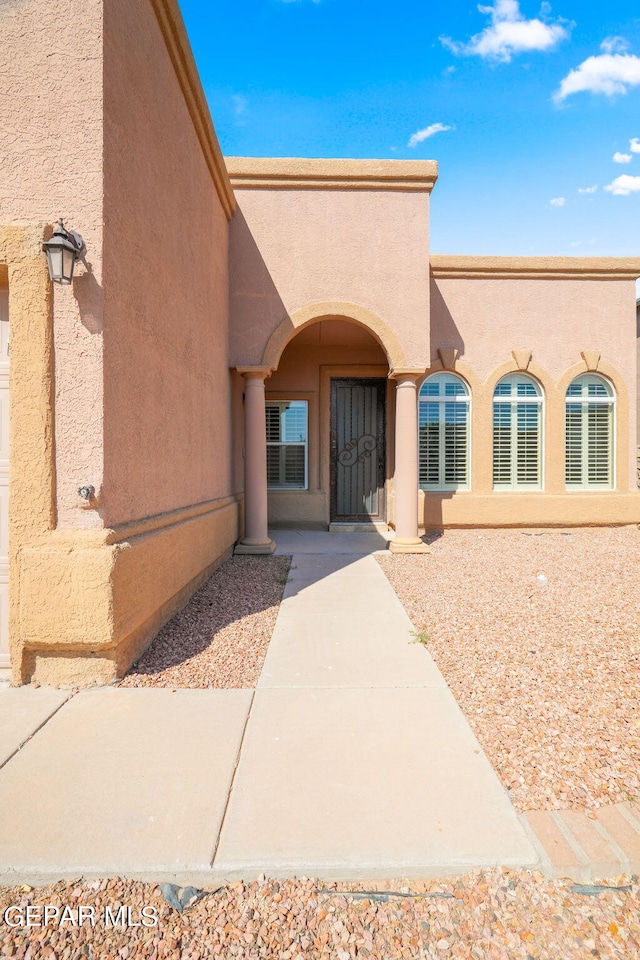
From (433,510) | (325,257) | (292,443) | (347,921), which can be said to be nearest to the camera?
(347,921)

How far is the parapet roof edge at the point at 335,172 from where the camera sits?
717cm

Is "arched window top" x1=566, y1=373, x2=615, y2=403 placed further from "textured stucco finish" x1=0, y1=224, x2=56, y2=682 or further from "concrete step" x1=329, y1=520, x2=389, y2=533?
"textured stucco finish" x1=0, y1=224, x2=56, y2=682

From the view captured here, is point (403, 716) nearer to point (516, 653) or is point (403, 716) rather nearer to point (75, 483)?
point (516, 653)

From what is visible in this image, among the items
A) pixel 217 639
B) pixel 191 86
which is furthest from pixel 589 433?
pixel 191 86

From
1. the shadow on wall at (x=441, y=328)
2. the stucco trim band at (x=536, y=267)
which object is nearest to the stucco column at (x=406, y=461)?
the shadow on wall at (x=441, y=328)

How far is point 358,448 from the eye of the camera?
9969 mm

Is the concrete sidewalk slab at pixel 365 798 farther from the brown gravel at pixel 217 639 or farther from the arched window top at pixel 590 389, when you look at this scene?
the arched window top at pixel 590 389

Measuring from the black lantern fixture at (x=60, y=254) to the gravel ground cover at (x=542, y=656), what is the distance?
3686 millimetres

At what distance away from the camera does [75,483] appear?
3164 millimetres

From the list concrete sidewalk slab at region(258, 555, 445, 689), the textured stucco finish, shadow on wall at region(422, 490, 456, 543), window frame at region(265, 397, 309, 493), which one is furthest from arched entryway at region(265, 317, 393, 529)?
the textured stucco finish

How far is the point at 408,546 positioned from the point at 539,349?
16.0 ft

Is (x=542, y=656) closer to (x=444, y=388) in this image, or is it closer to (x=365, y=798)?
(x=365, y=798)

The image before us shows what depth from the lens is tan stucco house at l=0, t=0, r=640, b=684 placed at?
3123 mm

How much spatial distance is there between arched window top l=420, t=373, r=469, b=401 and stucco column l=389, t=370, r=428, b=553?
1.57 m
